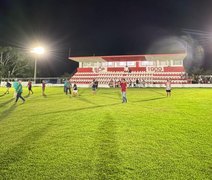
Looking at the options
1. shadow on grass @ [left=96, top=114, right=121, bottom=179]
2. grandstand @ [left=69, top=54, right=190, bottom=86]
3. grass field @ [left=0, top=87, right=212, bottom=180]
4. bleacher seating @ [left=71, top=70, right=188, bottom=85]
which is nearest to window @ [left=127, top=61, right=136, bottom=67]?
grandstand @ [left=69, top=54, right=190, bottom=86]

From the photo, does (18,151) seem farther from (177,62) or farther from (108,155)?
(177,62)

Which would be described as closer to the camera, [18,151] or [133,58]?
[18,151]

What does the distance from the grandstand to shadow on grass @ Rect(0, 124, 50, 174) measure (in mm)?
39450

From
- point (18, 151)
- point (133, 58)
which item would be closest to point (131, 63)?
point (133, 58)

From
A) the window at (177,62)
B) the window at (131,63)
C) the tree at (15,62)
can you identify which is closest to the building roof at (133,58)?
the window at (177,62)

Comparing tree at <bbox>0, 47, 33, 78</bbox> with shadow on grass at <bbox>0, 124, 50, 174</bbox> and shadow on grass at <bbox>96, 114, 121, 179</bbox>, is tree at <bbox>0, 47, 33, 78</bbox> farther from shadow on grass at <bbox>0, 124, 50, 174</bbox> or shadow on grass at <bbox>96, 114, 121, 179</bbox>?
shadow on grass at <bbox>96, 114, 121, 179</bbox>

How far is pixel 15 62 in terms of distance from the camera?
67.2m

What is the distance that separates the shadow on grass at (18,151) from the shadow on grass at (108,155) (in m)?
1.97

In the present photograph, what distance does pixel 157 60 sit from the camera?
51.3m

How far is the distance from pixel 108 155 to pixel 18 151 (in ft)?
8.09

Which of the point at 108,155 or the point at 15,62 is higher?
the point at 15,62

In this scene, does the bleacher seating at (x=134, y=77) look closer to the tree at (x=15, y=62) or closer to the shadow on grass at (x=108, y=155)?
the tree at (x=15, y=62)

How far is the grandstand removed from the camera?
1861 inches

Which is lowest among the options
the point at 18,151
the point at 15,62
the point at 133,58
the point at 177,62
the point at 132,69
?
the point at 18,151
